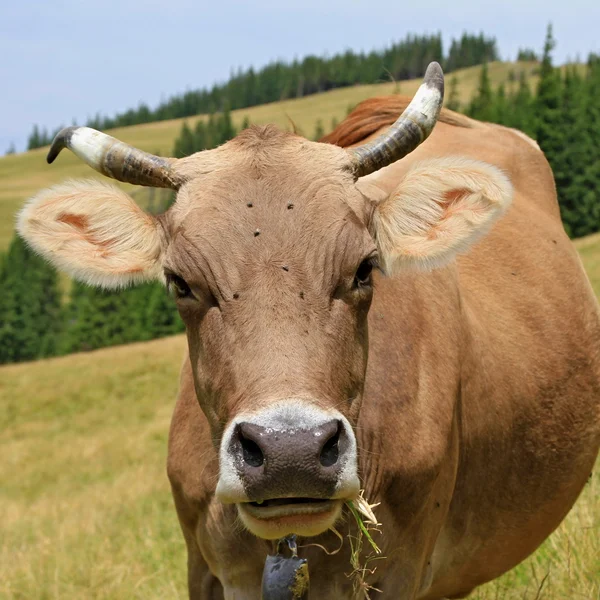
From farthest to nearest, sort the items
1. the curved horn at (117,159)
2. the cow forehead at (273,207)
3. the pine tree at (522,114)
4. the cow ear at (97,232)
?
1. the pine tree at (522,114)
2. the cow ear at (97,232)
3. the curved horn at (117,159)
4. the cow forehead at (273,207)

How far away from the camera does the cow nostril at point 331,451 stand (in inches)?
120

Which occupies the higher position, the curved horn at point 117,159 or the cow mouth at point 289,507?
the curved horn at point 117,159

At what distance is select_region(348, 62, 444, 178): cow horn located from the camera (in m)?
4.16

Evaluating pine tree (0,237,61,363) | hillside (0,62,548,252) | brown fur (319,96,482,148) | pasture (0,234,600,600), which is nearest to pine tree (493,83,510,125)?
pasture (0,234,600,600)

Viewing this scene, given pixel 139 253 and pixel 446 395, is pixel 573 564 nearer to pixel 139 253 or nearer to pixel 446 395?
pixel 446 395

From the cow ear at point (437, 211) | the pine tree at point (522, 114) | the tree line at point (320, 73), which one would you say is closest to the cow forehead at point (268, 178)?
the cow ear at point (437, 211)

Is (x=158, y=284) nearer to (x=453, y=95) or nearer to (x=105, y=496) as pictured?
(x=453, y=95)

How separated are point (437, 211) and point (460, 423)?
114cm

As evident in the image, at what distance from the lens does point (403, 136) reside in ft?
13.6

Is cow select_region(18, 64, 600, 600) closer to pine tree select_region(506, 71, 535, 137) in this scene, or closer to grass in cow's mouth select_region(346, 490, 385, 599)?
grass in cow's mouth select_region(346, 490, 385, 599)

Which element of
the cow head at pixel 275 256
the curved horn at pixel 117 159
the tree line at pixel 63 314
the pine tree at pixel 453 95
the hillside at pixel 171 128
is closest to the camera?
the cow head at pixel 275 256

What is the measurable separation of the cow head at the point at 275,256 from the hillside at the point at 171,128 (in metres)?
131

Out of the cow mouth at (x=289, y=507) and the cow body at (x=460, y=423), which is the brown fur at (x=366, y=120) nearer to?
the cow body at (x=460, y=423)

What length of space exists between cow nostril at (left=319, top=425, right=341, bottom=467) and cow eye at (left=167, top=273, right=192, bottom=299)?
1.00 m
